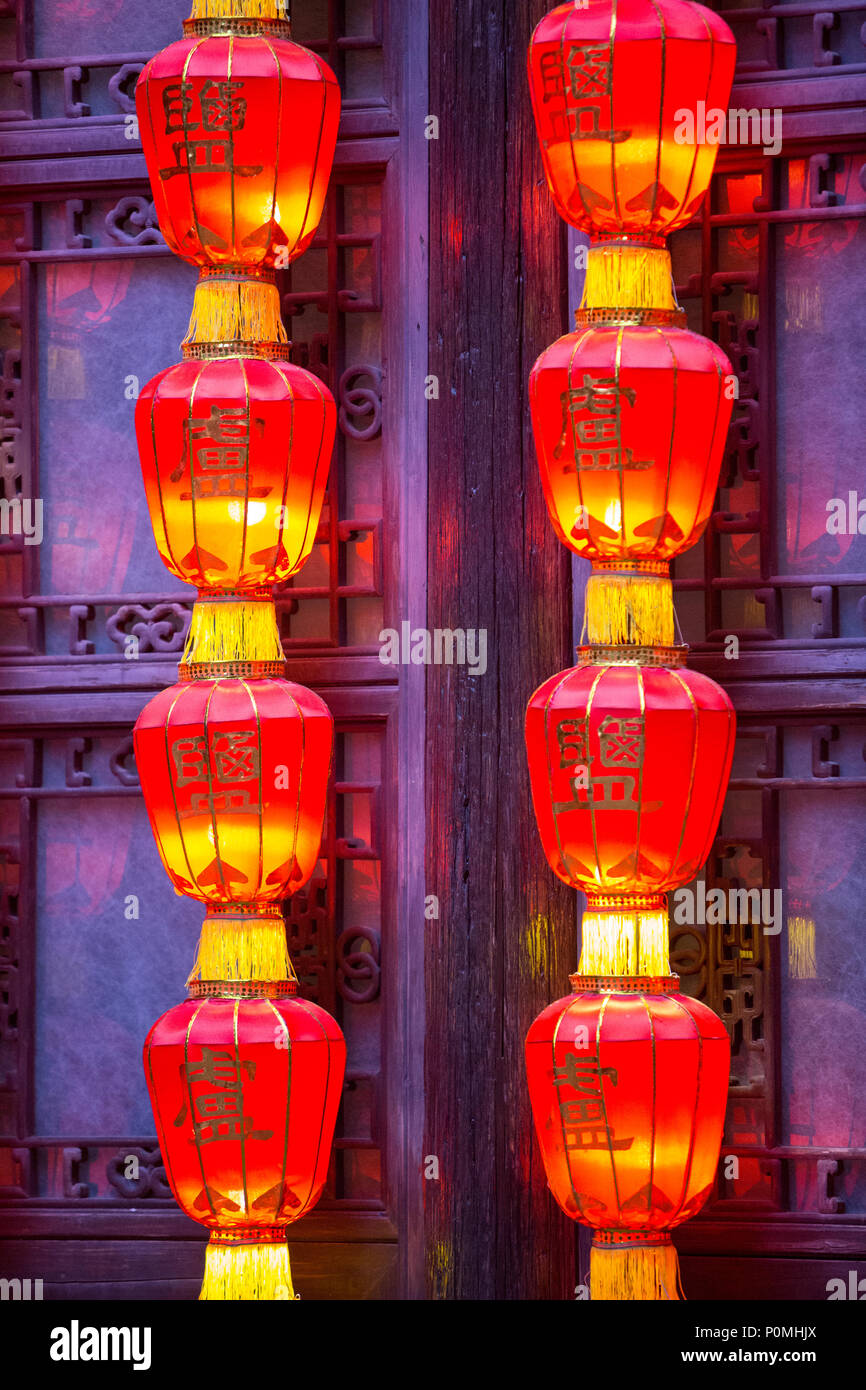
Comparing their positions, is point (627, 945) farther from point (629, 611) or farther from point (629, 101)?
point (629, 101)

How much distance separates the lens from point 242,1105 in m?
3.55

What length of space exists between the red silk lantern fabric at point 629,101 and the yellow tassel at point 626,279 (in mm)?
41

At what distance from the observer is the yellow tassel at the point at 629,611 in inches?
142

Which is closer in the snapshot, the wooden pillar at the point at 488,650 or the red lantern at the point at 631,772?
the red lantern at the point at 631,772

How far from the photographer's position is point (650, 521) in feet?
11.7

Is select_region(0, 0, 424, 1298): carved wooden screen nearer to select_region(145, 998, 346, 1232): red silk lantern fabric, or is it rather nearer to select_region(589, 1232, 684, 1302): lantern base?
select_region(145, 998, 346, 1232): red silk lantern fabric

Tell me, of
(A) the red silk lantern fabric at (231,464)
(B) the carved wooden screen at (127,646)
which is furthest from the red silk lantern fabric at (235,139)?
(B) the carved wooden screen at (127,646)

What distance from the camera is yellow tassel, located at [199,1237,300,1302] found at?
11.9 feet

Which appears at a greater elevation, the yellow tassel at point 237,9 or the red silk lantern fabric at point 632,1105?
the yellow tassel at point 237,9

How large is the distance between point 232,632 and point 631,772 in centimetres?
82

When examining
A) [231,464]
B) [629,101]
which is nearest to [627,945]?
[231,464]

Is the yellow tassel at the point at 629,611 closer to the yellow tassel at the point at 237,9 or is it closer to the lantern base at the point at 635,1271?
the lantern base at the point at 635,1271

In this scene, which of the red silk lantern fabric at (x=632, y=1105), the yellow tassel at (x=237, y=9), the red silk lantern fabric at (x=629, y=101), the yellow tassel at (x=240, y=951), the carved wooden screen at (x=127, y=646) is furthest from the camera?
the carved wooden screen at (x=127, y=646)

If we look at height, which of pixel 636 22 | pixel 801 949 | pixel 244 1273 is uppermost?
pixel 636 22
